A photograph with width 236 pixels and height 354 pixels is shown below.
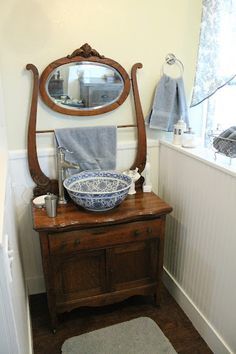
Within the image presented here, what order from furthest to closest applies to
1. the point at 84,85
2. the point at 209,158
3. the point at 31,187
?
the point at 31,187 → the point at 84,85 → the point at 209,158

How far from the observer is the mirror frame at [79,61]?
164 cm

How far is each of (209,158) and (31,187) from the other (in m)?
1.10

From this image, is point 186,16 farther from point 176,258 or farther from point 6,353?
point 6,353

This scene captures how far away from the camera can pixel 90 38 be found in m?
1.67

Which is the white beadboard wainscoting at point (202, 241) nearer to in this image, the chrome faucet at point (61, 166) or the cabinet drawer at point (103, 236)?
the cabinet drawer at point (103, 236)

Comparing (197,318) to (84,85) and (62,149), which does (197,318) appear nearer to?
(62,149)

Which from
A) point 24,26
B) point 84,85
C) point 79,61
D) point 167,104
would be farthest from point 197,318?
point 24,26

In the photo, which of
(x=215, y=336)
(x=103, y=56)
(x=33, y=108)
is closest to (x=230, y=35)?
(x=103, y=56)

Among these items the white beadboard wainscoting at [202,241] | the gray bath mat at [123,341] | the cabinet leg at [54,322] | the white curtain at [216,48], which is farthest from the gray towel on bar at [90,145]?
the gray bath mat at [123,341]

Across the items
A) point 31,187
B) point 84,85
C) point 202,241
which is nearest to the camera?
point 202,241

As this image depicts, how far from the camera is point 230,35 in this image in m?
1.54

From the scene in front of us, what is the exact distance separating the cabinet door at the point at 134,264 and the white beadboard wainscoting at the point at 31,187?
53 cm

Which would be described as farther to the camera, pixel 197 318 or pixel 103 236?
pixel 197 318

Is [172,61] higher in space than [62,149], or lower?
higher
